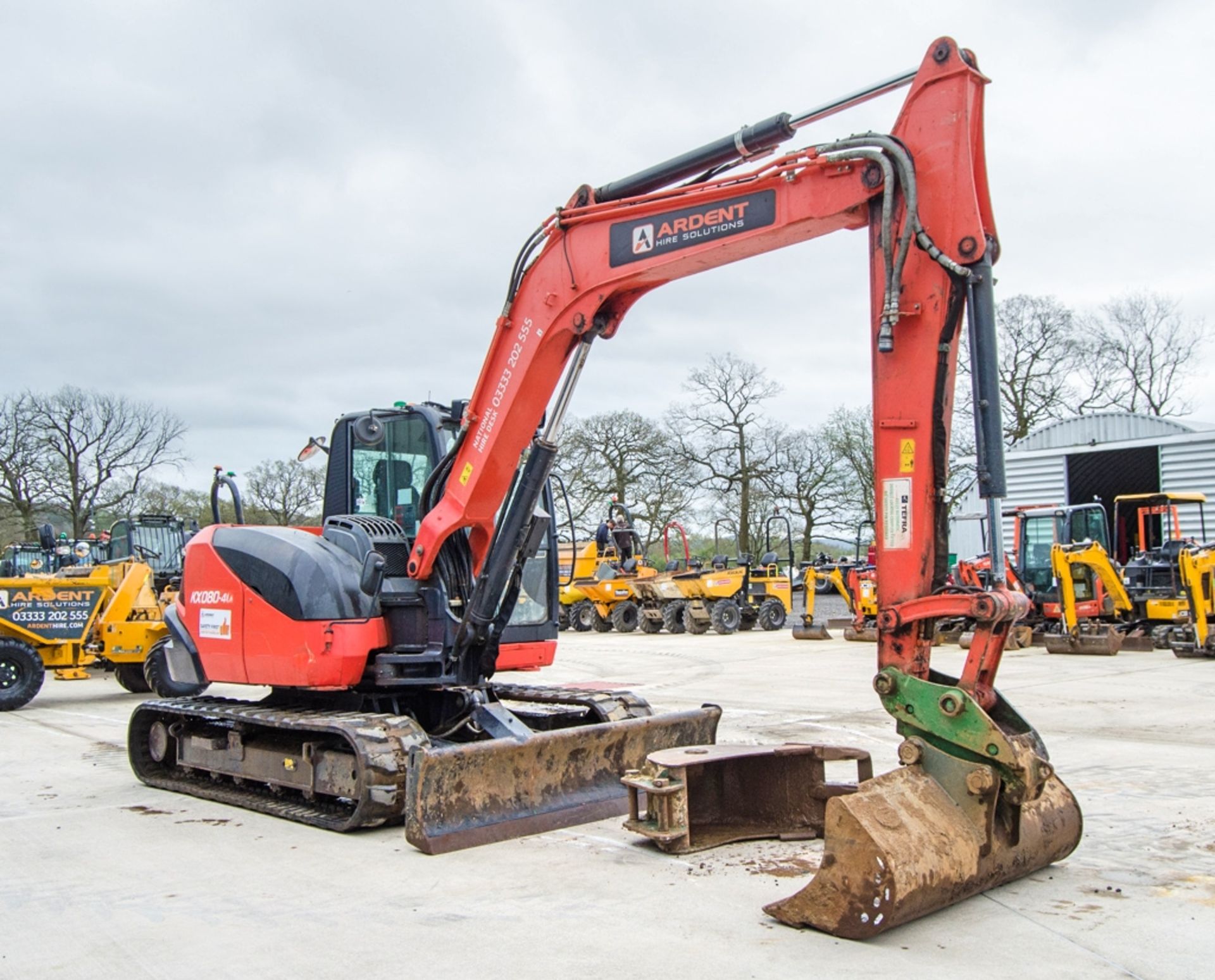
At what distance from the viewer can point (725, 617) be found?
80.8ft

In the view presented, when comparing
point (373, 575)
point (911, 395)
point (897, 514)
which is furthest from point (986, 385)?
point (373, 575)

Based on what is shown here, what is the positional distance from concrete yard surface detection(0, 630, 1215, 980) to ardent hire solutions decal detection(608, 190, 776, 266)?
10.2ft

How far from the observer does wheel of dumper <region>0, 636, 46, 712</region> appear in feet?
41.8

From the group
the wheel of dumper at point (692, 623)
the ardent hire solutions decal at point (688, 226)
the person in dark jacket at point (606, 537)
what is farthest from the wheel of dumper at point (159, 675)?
the person in dark jacket at point (606, 537)

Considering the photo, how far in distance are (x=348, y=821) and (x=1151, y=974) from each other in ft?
13.1

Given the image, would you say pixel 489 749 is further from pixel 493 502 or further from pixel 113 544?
pixel 113 544

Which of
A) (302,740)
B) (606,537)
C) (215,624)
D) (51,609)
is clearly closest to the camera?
(302,740)

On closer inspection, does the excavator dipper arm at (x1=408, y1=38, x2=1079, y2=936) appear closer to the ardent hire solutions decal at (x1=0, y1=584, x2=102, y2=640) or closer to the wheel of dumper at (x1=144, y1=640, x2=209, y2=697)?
the wheel of dumper at (x1=144, y1=640, x2=209, y2=697)

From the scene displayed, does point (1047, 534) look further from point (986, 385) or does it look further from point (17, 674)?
point (986, 385)

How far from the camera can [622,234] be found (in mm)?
6289

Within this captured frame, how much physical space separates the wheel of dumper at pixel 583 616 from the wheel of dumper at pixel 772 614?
3.98 meters

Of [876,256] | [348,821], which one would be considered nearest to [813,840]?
[348,821]

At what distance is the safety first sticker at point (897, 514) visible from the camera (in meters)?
5.00

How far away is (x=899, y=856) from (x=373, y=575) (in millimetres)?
3731
